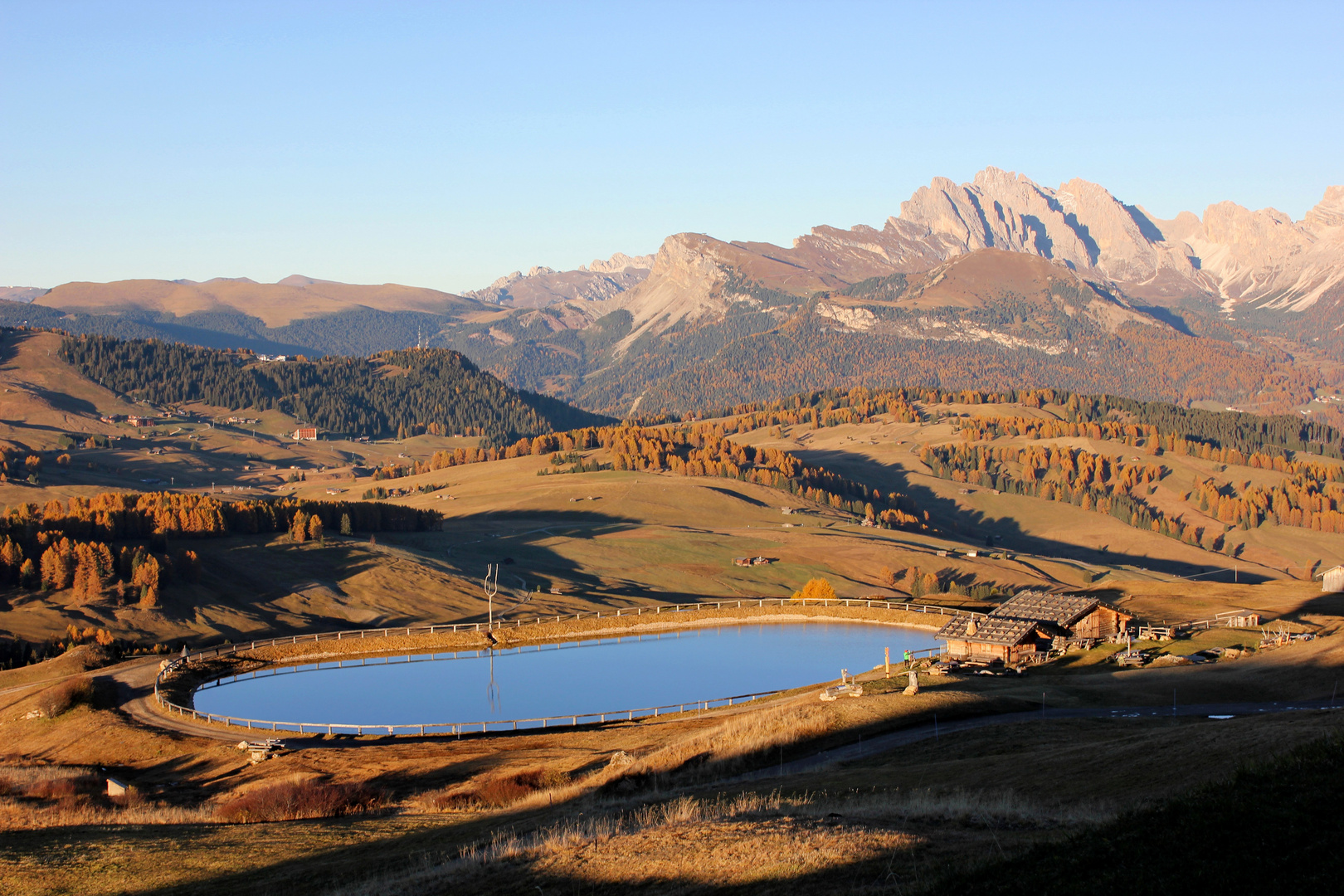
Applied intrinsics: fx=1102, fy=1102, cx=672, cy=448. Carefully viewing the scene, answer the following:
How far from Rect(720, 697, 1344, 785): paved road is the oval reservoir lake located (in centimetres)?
2541

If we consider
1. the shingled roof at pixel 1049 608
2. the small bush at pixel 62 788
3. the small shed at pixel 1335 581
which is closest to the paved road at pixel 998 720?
the shingled roof at pixel 1049 608

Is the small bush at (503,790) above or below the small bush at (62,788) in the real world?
above

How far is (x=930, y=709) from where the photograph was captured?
171ft

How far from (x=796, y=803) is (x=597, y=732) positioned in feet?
99.2

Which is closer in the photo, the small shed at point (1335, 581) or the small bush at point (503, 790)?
the small bush at point (503, 790)

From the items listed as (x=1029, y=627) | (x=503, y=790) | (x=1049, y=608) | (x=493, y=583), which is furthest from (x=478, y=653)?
(x=503, y=790)

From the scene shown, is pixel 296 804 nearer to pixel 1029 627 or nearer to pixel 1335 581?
pixel 1029 627

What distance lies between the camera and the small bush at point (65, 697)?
64.4 metres

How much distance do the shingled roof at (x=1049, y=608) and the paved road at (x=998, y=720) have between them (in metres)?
26.8

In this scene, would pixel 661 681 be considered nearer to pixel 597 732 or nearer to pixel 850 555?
pixel 597 732

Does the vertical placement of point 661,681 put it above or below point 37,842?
below

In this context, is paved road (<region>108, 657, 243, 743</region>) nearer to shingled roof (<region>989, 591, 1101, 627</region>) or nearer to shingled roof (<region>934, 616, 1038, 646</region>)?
shingled roof (<region>934, 616, 1038, 646</region>)

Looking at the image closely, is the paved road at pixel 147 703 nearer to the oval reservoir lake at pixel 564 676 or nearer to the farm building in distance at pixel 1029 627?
the oval reservoir lake at pixel 564 676

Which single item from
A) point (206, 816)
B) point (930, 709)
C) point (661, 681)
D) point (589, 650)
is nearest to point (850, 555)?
point (589, 650)
